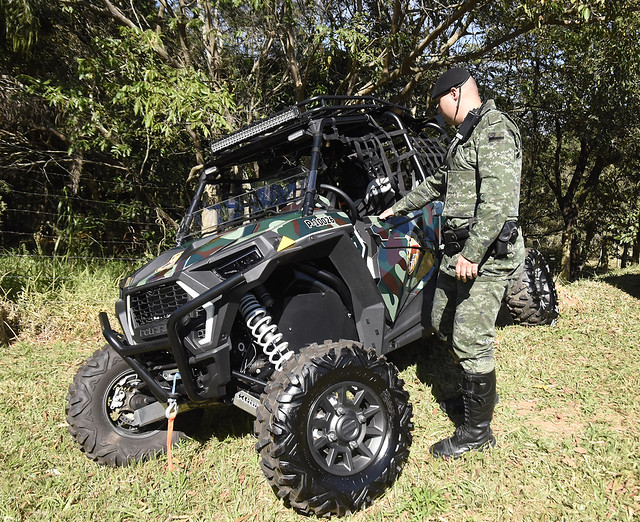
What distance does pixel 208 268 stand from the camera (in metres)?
2.52

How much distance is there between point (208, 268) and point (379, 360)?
42.6 inches

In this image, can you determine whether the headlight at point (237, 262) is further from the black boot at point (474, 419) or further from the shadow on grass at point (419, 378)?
the black boot at point (474, 419)

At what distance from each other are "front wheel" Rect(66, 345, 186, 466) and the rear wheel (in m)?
3.45

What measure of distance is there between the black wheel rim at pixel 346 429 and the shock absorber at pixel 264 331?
0.35 metres

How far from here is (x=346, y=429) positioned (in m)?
2.50

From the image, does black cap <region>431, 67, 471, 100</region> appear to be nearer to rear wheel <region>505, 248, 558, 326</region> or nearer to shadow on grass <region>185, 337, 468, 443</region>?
shadow on grass <region>185, 337, 468, 443</region>

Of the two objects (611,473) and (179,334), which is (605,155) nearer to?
(611,473)

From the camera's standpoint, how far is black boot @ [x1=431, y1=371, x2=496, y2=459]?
2.90m

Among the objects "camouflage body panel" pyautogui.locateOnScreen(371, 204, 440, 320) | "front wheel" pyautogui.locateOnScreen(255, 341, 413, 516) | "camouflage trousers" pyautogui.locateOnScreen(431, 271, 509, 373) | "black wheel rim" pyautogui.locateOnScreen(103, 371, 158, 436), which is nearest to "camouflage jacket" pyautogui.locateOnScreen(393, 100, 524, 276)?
"camouflage trousers" pyautogui.locateOnScreen(431, 271, 509, 373)

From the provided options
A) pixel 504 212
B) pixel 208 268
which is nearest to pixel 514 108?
pixel 504 212

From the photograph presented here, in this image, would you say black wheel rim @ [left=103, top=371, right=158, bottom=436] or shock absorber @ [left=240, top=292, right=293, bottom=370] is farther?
black wheel rim @ [left=103, top=371, right=158, bottom=436]

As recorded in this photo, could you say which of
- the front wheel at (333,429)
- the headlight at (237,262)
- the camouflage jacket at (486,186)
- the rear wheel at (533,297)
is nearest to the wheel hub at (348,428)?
the front wheel at (333,429)

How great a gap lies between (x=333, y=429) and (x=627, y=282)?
6.42 meters

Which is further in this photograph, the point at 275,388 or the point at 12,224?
the point at 12,224
